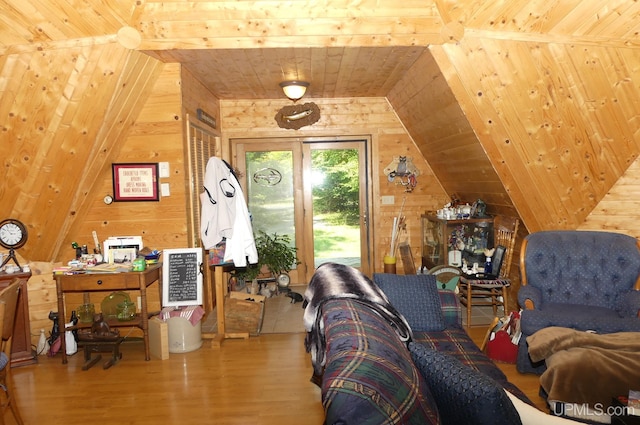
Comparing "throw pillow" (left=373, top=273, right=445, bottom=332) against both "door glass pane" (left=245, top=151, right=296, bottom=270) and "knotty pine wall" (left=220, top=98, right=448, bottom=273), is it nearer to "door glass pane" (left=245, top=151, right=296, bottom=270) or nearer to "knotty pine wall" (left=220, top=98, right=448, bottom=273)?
"knotty pine wall" (left=220, top=98, right=448, bottom=273)

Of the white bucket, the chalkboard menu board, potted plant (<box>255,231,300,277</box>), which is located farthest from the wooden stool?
potted plant (<box>255,231,300,277</box>)

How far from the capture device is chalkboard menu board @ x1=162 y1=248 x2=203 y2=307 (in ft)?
14.0

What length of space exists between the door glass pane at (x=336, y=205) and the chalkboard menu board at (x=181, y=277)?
245 centimetres

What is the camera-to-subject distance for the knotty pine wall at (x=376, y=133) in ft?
19.9

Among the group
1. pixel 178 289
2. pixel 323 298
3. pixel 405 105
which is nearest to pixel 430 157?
pixel 405 105

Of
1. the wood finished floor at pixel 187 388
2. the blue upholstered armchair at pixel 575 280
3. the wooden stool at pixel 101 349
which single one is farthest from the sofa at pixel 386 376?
the wooden stool at pixel 101 349

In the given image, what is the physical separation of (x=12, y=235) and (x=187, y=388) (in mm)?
1994

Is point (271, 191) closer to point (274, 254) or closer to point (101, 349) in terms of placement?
point (274, 254)

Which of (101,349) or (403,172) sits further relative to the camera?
(403,172)

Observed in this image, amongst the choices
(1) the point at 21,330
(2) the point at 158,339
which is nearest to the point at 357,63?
(2) the point at 158,339

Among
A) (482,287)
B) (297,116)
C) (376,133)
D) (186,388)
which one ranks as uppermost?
(297,116)

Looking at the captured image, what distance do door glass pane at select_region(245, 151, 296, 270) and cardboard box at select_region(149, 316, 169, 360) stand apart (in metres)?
2.59

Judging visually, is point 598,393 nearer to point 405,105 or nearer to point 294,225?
point 405,105

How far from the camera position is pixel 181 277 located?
4.26m
